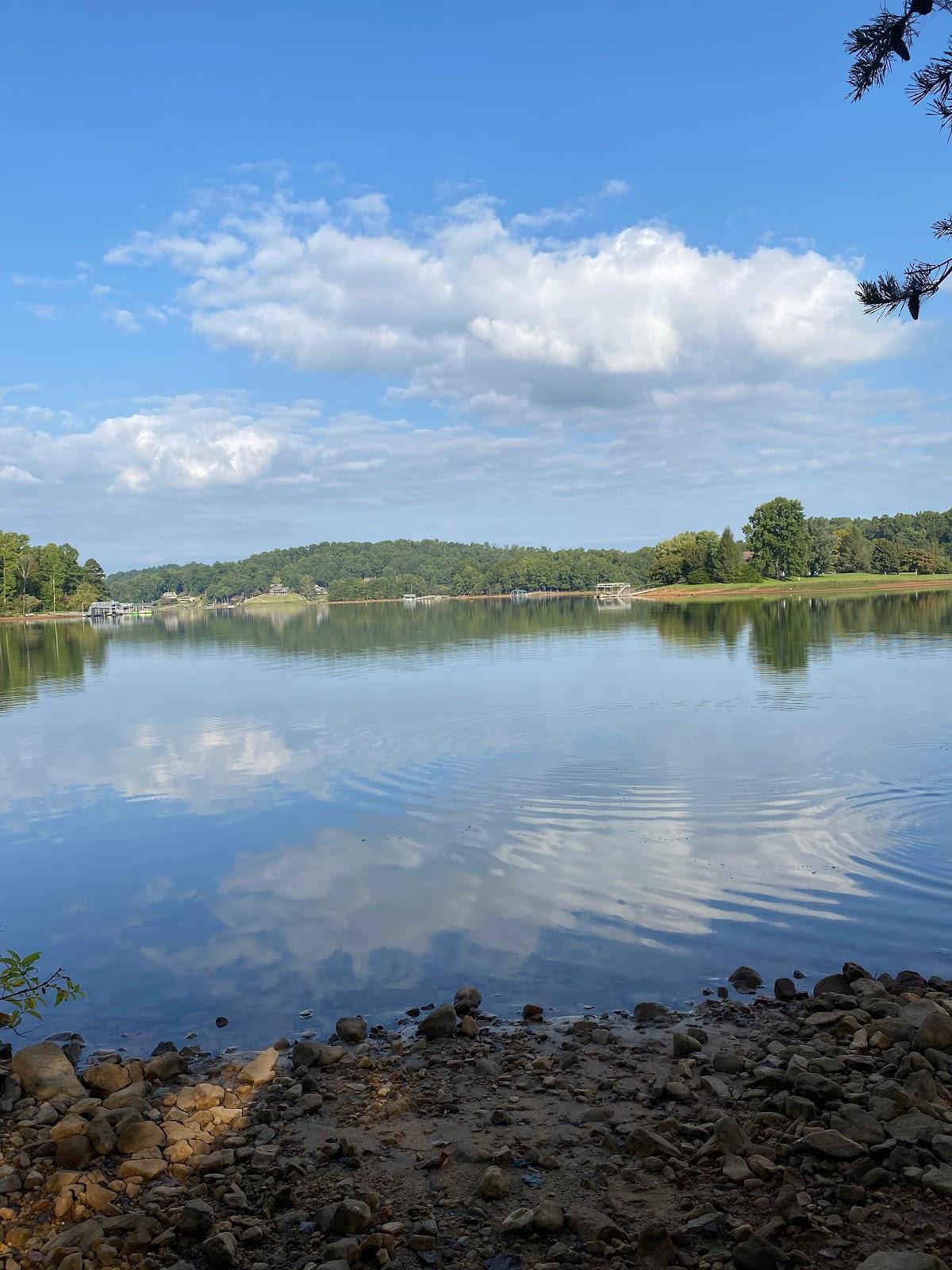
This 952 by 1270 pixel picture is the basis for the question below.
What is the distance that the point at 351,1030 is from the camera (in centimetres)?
842

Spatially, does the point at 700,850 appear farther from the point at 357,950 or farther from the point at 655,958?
the point at 357,950

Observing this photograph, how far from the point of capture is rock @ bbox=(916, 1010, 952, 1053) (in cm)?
699

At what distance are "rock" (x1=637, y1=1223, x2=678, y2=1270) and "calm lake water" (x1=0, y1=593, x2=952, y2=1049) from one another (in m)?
3.97

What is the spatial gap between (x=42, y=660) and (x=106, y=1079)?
57.0 meters

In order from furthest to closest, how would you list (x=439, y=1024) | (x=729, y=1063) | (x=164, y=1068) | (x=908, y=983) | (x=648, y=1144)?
(x=908, y=983) < (x=439, y=1024) < (x=164, y=1068) < (x=729, y=1063) < (x=648, y=1144)

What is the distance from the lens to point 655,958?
32.9ft

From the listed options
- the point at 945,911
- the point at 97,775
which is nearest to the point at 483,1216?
the point at 945,911

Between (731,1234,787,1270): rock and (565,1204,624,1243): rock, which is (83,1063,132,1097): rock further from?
(731,1234,787,1270): rock

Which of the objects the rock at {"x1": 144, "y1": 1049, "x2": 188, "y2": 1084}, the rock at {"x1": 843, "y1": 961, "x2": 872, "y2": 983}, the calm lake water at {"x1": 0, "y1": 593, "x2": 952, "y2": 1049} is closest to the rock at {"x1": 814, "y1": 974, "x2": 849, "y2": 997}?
the rock at {"x1": 843, "y1": 961, "x2": 872, "y2": 983}

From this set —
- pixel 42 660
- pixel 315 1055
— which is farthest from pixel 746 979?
pixel 42 660

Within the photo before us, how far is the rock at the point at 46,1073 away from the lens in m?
7.38

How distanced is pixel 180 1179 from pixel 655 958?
552 cm

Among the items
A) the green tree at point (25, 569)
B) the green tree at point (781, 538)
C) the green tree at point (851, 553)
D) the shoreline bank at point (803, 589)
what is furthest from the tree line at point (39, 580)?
the green tree at point (851, 553)

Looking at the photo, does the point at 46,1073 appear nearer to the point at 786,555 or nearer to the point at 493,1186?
the point at 493,1186
